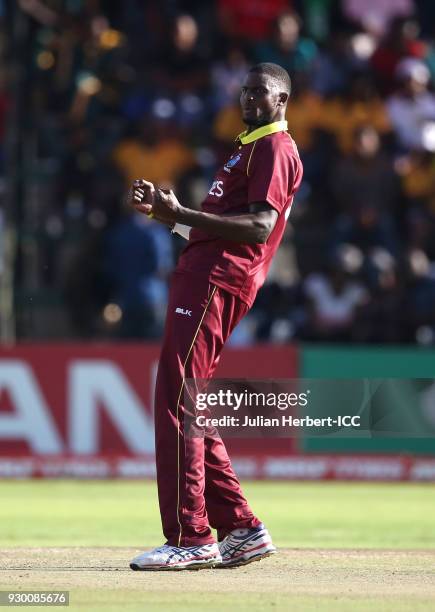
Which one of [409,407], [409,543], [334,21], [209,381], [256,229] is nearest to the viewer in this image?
[256,229]

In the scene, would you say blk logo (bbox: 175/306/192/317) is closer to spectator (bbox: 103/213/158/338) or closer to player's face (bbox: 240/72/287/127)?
player's face (bbox: 240/72/287/127)

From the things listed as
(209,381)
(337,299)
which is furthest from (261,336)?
(209,381)

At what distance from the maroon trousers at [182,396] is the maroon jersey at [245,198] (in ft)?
0.28

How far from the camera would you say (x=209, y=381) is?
22.6ft

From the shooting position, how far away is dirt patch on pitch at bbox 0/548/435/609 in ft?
19.7

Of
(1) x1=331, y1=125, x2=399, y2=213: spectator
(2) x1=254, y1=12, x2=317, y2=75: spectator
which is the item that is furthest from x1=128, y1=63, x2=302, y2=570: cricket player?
(2) x1=254, y1=12, x2=317, y2=75: spectator

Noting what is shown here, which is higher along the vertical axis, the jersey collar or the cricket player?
the jersey collar

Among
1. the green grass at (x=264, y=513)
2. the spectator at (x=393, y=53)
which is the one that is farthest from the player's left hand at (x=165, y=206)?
the spectator at (x=393, y=53)

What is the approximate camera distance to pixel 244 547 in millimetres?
6926

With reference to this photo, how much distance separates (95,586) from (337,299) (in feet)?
28.4

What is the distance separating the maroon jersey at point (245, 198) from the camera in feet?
21.5

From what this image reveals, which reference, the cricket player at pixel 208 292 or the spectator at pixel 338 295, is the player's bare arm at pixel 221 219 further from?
the spectator at pixel 338 295

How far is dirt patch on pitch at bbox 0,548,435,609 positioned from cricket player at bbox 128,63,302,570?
0.75 feet

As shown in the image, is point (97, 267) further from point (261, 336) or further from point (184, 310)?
point (184, 310)
